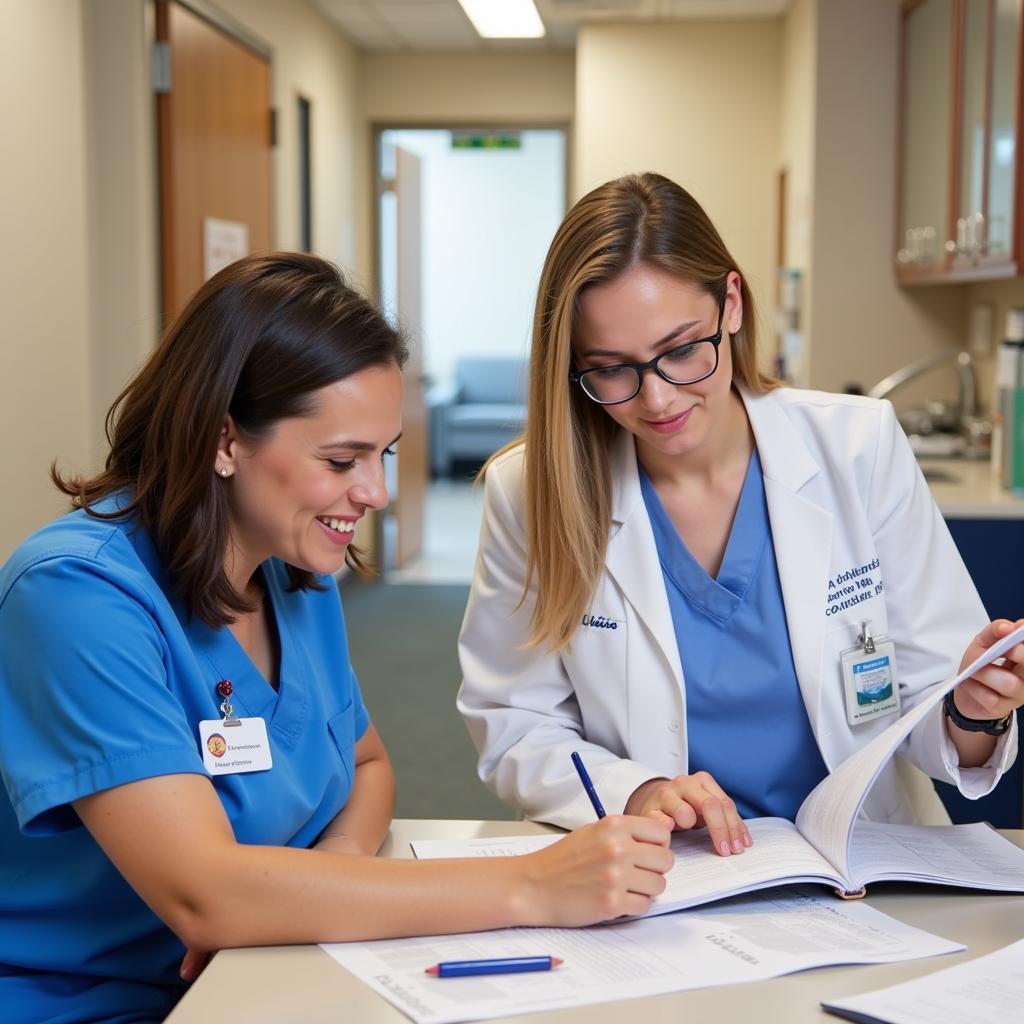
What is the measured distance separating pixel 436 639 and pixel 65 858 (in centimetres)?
396

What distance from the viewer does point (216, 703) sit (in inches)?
49.0

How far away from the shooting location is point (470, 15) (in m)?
4.67

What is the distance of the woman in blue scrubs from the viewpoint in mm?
1063

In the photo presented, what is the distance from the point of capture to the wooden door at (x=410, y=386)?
21.0 feet

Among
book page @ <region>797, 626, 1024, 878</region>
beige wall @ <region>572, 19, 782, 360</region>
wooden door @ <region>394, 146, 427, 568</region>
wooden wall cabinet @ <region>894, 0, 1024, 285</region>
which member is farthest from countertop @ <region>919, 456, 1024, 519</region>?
wooden door @ <region>394, 146, 427, 568</region>

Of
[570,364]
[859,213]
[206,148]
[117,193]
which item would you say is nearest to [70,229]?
[117,193]

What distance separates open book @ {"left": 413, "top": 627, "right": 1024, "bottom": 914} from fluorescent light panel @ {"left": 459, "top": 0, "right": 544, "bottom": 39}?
3738 millimetres

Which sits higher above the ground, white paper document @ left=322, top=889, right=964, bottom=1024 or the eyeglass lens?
the eyeglass lens

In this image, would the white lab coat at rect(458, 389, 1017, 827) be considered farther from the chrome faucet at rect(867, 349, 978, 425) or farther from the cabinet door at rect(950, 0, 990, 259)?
the chrome faucet at rect(867, 349, 978, 425)

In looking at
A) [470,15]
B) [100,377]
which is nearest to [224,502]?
[100,377]

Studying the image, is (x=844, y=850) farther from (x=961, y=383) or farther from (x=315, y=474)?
(x=961, y=383)

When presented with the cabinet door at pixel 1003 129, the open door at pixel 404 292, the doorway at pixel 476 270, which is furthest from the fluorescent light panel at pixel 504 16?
the doorway at pixel 476 270

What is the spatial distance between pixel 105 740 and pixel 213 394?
0.34 meters

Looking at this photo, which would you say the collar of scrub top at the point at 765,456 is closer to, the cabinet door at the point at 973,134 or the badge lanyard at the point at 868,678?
the badge lanyard at the point at 868,678
